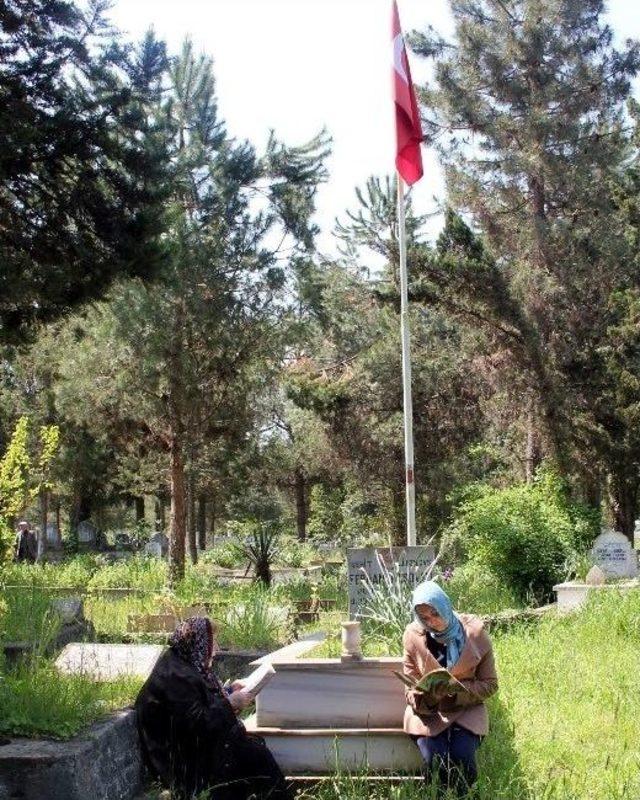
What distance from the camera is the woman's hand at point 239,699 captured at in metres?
4.77

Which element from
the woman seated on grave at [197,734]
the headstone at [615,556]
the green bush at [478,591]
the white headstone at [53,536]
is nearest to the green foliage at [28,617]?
the woman seated on grave at [197,734]

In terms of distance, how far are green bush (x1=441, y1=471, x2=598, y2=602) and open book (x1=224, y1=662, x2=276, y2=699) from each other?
26.5 feet

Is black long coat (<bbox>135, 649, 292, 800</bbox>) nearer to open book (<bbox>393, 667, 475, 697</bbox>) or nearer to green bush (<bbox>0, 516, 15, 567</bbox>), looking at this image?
open book (<bbox>393, 667, 475, 697</bbox>)

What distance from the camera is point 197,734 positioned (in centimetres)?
457

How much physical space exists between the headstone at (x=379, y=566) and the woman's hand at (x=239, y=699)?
2.88 metres

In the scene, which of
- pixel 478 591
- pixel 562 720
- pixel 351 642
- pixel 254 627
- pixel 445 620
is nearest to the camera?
pixel 445 620

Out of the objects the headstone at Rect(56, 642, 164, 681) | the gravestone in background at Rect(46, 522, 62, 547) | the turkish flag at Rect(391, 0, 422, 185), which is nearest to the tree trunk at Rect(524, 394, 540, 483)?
the turkish flag at Rect(391, 0, 422, 185)

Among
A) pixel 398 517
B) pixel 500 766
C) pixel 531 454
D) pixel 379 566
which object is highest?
pixel 531 454

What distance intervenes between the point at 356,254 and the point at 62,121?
45.4ft

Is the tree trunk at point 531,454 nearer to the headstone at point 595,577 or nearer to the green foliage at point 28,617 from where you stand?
the headstone at point 595,577

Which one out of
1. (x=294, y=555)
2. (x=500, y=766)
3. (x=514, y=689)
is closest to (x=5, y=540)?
(x=500, y=766)

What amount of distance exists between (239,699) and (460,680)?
1132 millimetres

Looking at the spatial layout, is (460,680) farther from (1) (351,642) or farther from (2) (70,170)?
(2) (70,170)

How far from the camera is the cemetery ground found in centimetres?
469
